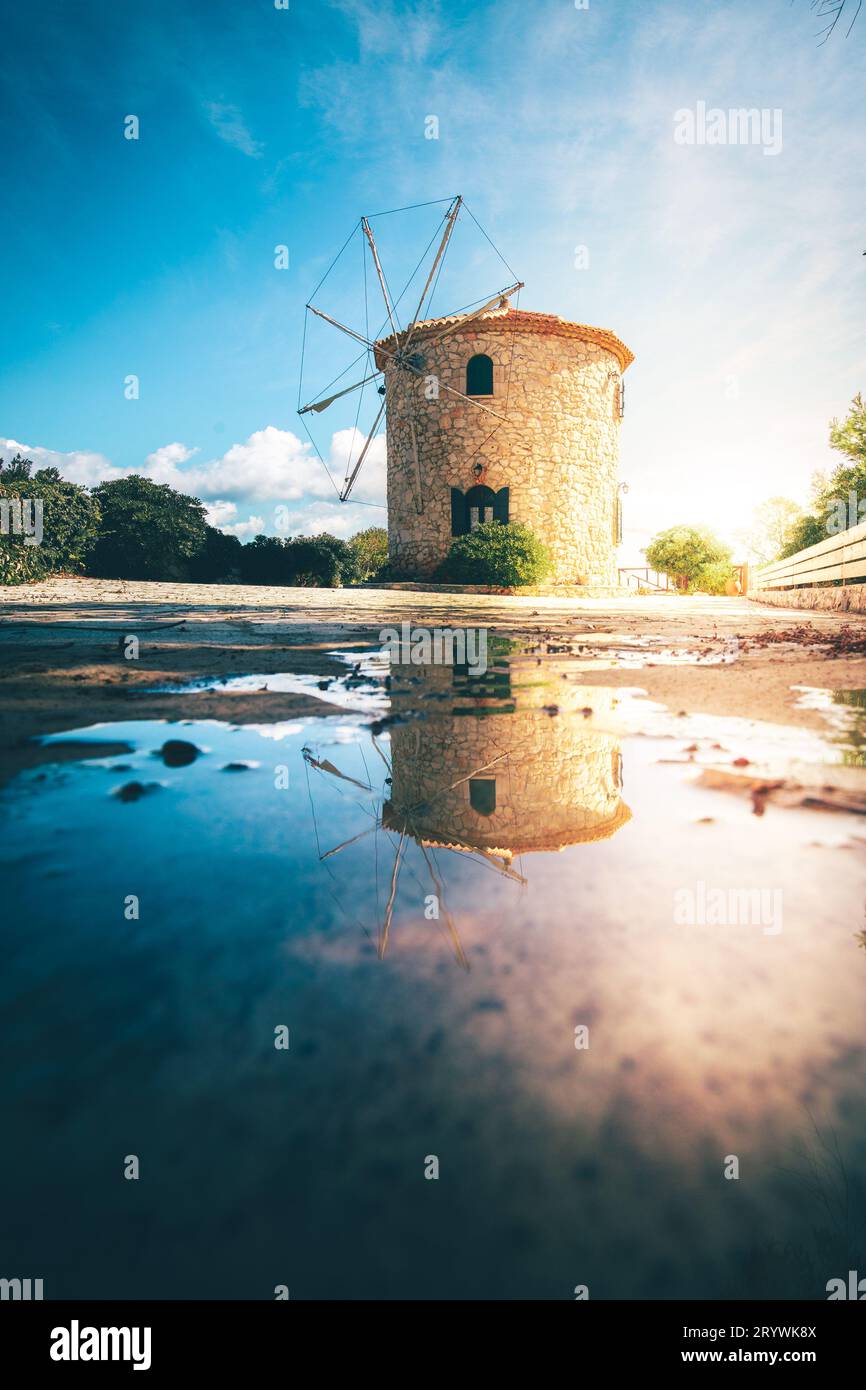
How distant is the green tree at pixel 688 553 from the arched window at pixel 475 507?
22.3m

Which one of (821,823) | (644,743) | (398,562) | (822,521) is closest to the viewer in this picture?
(821,823)

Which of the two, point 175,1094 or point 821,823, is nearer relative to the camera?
point 175,1094

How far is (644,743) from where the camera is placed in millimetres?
2215

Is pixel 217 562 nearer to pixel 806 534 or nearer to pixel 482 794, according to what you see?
pixel 482 794

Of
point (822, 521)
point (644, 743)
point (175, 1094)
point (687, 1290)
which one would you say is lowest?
point (687, 1290)

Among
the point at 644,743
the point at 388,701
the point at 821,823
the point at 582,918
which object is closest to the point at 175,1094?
the point at 582,918

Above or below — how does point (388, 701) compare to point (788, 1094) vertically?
above

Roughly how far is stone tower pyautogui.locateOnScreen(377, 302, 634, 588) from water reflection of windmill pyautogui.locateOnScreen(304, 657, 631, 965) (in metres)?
Answer: 17.7

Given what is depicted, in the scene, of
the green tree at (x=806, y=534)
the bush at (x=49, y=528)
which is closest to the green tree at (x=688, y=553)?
the green tree at (x=806, y=534)

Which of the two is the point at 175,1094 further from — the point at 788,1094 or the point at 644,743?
the point at 644,743

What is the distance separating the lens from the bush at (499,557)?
1758 centimetres

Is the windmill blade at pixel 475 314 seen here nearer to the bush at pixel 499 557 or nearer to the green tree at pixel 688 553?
the bush at pixel 499 557

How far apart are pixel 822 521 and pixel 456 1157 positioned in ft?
135

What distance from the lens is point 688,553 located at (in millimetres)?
38719
